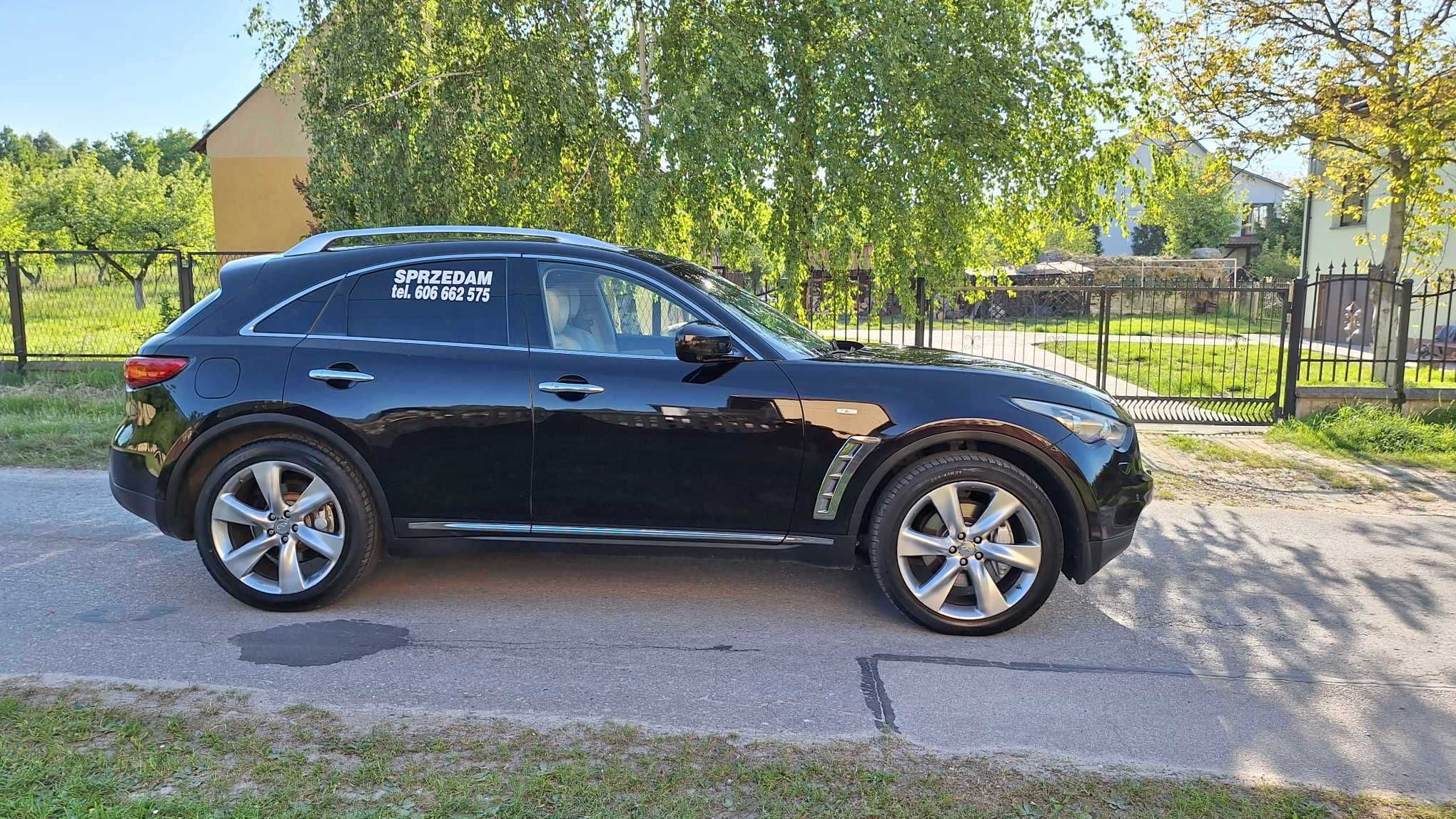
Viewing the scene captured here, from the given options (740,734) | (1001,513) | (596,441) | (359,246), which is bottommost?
(740,734)

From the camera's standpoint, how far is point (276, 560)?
4.62 m

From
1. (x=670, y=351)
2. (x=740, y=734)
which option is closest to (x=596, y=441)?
(x=670, y=351)

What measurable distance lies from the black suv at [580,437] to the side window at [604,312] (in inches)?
0.4

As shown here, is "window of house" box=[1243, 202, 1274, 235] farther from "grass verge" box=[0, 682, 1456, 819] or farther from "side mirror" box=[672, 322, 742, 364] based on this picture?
"grass verge" box=[0, 682, 1456, 819]

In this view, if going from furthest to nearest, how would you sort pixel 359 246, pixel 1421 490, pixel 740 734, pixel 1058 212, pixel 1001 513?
pixel 1058 212 < pixel 1421 490 < pixel 359 246 < pixel 1001 513 < pixel 740 734

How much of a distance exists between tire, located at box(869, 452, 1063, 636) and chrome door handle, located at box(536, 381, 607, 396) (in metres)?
1.38

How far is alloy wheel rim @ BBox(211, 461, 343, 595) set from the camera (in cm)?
453

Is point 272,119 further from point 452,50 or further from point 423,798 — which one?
point 423,798

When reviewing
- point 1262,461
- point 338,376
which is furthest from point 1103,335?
point 338,376

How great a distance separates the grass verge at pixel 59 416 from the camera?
8297 mm

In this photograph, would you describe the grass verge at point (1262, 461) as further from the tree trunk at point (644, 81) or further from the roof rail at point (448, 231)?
the roof rail at point (448, 231)

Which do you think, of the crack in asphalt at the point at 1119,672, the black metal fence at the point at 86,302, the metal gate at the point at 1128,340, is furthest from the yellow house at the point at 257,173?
the crack in asphalt at the point at 1119,672

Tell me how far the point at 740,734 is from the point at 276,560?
2514 mm

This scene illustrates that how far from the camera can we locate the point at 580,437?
4465 millimetres
